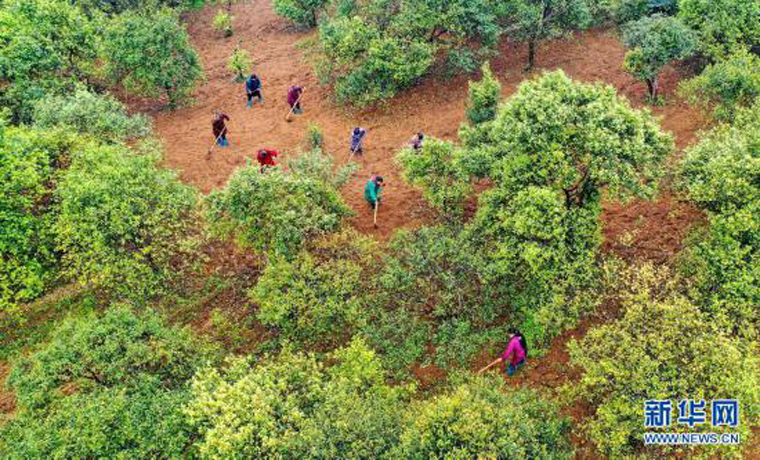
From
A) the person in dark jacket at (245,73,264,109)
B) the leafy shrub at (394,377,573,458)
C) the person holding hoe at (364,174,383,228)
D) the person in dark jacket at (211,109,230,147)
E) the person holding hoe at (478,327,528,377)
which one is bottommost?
the person holding hoe at (478,327,528,377)

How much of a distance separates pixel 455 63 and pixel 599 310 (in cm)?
1254

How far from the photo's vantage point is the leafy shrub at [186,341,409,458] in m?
10.6

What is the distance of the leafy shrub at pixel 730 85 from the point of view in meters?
17.5

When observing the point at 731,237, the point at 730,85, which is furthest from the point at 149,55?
the point at 731,237

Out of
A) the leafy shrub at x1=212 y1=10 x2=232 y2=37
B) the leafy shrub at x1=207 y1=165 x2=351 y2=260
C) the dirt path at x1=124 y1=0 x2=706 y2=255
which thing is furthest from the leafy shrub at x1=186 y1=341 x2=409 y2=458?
the leafy shrub at x1=212 y1=10 x2=232 y2=37

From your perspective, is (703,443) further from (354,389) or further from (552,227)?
(354,389)

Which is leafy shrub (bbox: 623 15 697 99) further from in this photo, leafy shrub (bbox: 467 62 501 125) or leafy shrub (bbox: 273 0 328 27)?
leafy shrub (bbox: 273 0 328 27)

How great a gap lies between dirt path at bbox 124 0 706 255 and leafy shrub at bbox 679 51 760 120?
175cm

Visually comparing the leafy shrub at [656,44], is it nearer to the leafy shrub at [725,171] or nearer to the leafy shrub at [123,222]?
the leafy shrub at [725,171]

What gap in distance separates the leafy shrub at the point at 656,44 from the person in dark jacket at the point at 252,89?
1507 cm

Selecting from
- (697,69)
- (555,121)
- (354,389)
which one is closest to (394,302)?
(354,389)

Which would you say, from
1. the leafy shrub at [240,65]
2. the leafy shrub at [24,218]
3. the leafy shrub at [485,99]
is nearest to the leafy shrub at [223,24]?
the leafy shrub at [240,65]

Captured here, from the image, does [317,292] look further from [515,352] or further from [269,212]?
[515,352]

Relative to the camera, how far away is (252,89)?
24.5 m
